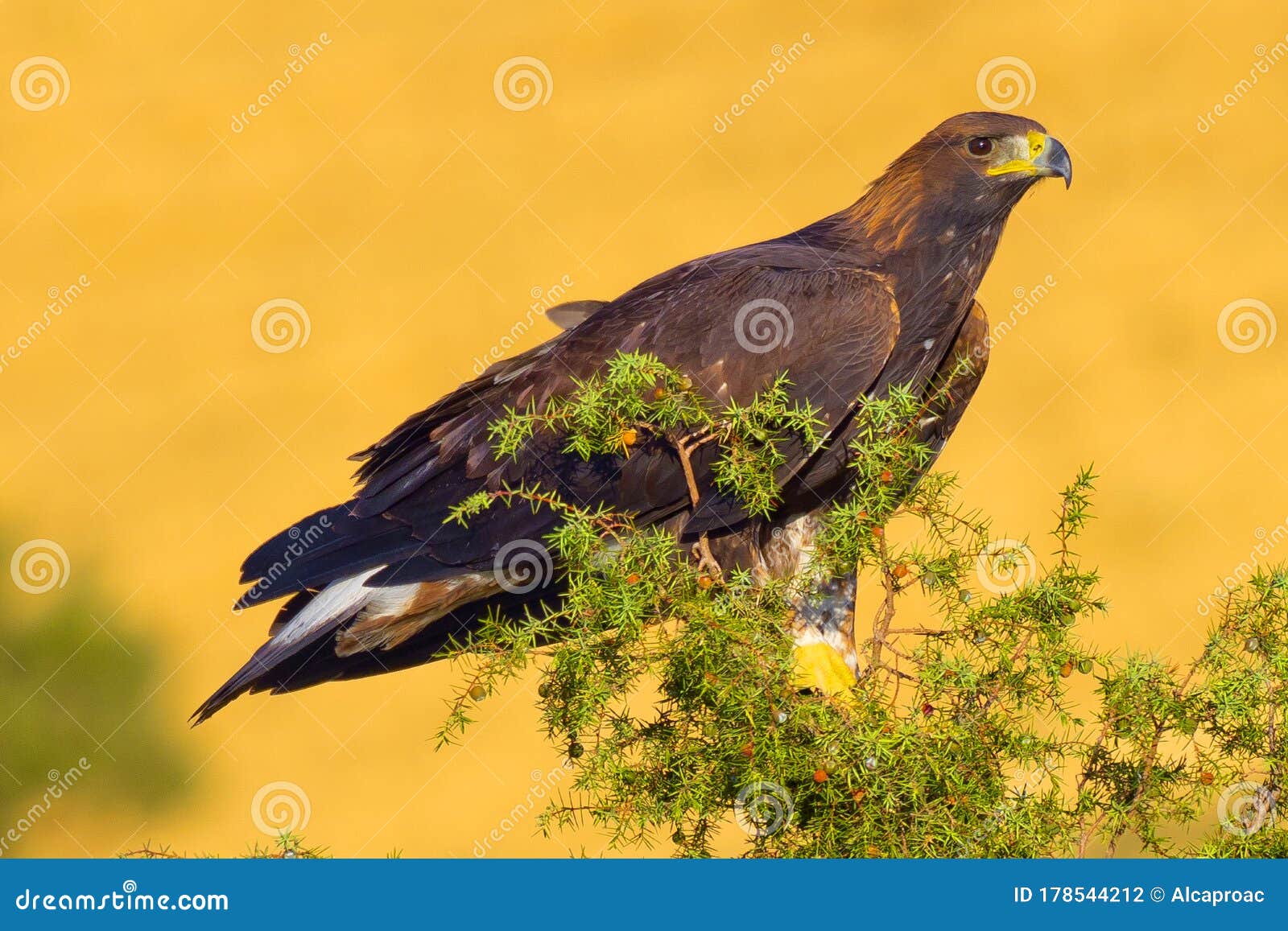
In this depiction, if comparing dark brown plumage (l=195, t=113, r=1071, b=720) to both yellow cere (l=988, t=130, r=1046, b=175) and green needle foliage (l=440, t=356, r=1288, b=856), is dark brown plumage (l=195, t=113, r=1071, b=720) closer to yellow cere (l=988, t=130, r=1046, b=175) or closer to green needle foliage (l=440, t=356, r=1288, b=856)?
yellow cere (l=988, t=130, r=1046, b=175)

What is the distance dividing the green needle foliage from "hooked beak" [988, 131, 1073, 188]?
2.02 metres

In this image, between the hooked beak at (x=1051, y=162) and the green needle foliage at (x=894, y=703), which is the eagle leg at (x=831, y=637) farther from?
the hooked beak at (x=1051, y=162)

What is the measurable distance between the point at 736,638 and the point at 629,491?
152cm

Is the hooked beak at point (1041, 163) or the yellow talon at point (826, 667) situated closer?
the yellow talon at point (826, 667)

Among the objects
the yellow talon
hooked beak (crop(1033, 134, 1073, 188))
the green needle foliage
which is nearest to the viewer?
the green needle foliage

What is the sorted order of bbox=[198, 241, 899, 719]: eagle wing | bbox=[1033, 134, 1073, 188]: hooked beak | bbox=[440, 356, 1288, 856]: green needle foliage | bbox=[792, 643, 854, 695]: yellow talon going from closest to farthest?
bbox=[440, 356, 1288, 856]: green needle foliage < bbox=[198, 241, 899, 719]: eagle wing < bbox=[792, 643, 854, 695]: yellow talon < bbox=[1033, 134, 1073, 188]: hooked beak

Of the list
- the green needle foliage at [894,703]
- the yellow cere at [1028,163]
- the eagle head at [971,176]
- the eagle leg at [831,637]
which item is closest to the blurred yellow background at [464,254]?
the eagle leg at [831,637]

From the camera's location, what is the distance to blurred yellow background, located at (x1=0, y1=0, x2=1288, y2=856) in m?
19.0

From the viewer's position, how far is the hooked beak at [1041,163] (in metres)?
5.47

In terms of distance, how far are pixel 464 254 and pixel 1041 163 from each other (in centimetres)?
1713

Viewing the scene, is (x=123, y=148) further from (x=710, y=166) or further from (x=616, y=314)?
(x=616, y=314)

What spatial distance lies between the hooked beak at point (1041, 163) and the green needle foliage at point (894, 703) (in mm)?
2020

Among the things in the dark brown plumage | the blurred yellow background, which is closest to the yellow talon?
the dark brown plumage

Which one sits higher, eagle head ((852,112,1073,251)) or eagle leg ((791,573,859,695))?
eagle head ((852,112,1073,251))
